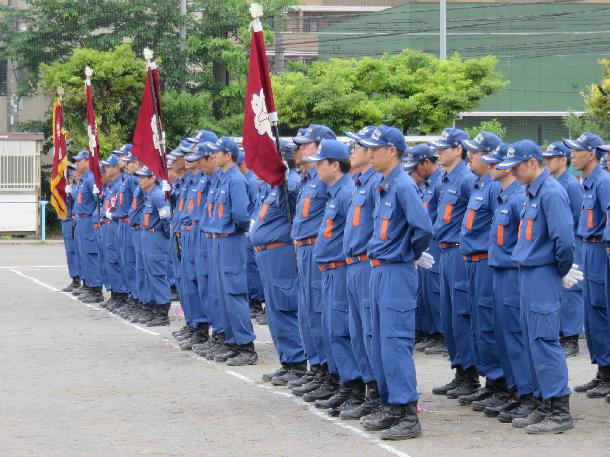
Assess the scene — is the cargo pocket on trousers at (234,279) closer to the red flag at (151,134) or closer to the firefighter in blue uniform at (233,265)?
the firefighter in blue uniform at (233,265)

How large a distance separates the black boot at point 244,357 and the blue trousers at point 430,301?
84.5 inches

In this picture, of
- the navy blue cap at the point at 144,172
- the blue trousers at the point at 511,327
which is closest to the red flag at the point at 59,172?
the navy blue cap at the point at 144,172

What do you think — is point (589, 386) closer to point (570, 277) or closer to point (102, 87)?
point (570, 277)

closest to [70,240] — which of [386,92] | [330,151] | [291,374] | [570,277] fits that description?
[291,374]

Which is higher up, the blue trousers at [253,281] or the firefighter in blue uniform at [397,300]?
the firefighter in blue uniform at [397,300]

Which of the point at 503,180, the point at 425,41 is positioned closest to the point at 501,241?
the point at 503,180

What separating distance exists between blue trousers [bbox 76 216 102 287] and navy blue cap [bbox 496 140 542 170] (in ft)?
39.7

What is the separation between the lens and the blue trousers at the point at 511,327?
33.1 feet

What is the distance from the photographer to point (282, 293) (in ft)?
40.3

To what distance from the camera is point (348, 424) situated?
987cm

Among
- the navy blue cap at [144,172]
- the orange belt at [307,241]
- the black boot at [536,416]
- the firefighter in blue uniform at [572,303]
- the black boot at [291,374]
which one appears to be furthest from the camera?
the navy blue cap at [144,172]

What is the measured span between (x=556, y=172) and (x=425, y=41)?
1858 inches

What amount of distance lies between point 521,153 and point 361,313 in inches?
69.2

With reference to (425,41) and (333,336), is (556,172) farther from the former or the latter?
(425,41)
